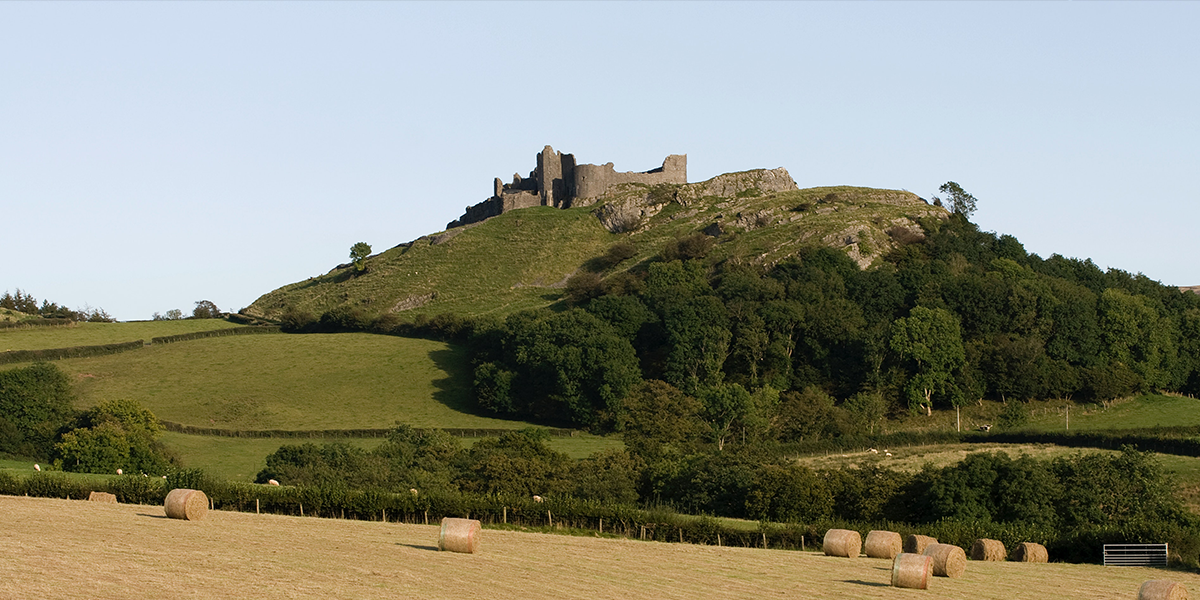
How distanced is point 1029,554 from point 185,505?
27.6m

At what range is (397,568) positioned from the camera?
3122 cm

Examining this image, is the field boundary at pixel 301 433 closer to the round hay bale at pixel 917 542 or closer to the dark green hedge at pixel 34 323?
the dark green hedge at pixel 34 323

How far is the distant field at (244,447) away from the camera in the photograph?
267 ft

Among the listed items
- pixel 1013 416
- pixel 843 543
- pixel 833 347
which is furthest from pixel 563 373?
pixel 843 543

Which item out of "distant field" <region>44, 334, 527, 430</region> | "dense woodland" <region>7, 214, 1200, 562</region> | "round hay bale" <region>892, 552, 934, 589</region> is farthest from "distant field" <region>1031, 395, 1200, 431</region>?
"round hay bale" <region>892, 552, 934, 589</region>

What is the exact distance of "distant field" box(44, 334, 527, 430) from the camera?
337 ft

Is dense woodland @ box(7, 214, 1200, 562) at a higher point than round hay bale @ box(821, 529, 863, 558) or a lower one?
higher

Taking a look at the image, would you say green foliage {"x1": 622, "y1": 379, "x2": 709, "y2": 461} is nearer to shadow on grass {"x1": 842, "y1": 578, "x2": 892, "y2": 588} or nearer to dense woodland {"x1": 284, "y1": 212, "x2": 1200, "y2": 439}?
dense woodland {"x1": 284, "y1": 212, "x2": 1200, "y2": 439}

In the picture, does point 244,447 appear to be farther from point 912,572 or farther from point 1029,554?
point 912,572

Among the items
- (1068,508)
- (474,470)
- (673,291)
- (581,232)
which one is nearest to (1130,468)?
(1068,508)

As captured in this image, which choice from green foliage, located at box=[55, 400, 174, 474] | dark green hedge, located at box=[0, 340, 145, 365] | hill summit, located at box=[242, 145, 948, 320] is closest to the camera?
green foliage, located at box=[55, 400, 174, 474]

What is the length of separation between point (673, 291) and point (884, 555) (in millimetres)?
83757

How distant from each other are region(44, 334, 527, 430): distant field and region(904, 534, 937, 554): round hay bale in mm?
62039

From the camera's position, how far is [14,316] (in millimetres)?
135875
